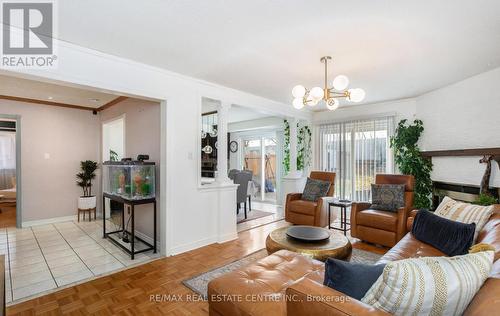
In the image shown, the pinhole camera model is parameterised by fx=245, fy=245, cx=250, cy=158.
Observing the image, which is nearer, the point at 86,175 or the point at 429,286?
the point at 429,286

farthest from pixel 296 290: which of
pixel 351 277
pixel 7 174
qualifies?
pixel 7 174

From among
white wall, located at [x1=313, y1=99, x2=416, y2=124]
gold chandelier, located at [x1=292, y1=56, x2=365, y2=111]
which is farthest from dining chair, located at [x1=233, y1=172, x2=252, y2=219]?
gold chandelier, located at [x1=292, y1=56, x2=365, y2=111]

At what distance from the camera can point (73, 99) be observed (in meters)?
4.44

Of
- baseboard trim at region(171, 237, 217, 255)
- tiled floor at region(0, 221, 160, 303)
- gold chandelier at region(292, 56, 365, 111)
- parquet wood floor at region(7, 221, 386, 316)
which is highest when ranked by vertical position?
gold chandelier at region(292, 56, 365, 111)

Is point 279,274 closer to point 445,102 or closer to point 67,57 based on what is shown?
point 67,57

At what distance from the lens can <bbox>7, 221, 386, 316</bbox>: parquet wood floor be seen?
199 centimetres

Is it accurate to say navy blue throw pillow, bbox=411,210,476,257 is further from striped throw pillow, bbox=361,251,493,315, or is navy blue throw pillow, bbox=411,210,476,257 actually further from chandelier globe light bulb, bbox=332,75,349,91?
chandelier globe light bulb, bbox=332,75,349,91

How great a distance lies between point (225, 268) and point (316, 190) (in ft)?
7.49

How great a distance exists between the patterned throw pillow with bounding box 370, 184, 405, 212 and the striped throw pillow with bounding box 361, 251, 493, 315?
8.89 ft

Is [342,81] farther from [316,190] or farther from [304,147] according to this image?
[304,147]

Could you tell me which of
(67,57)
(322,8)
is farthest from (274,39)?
(67,57)

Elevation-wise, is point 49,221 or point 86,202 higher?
point 86,202

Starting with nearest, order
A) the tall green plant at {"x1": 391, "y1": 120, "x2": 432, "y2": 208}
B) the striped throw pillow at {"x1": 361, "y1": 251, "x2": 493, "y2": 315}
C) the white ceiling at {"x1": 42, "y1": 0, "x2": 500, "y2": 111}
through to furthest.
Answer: the striped throw pillow at {"x1": 361, "y1": 251, "x2": 493, "y2": 315} → the white ceiling at {"x1": 42, "y1": 0, "x2": 500, "y2": 111} → the tall green plant at {"x1": 391, "y1": 120, "x2": 432, "y2": 208}

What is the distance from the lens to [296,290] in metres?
1.07
